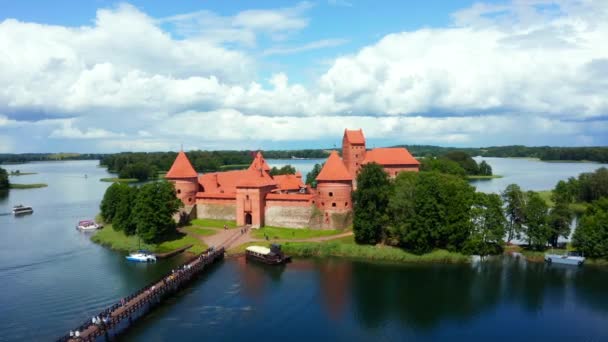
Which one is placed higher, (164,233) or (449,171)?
(449,171)

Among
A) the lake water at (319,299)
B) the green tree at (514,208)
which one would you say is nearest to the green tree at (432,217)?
the lake water at (319,299)

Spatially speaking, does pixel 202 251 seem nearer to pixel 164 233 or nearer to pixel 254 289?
pixel 164 233

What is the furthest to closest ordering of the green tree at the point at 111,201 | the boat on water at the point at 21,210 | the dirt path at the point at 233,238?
the boat on water at the point at 21,210
the green tree at the point at 111,201
the dirt path at the point at 233,238

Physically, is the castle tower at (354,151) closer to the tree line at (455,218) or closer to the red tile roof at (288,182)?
the red tile roof at (288,182)

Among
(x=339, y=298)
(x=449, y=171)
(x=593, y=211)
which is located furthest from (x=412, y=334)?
(x=449, y=171)

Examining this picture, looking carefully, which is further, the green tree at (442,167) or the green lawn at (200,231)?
the green tree at (442,167)

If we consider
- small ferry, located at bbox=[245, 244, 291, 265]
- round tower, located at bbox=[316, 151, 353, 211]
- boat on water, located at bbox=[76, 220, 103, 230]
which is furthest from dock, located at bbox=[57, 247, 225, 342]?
boat on water, located at bbox=[76, 220, 103, 230]

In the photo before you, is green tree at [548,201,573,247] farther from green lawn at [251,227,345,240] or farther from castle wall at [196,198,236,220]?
castle wall at [196,198,236,220]
